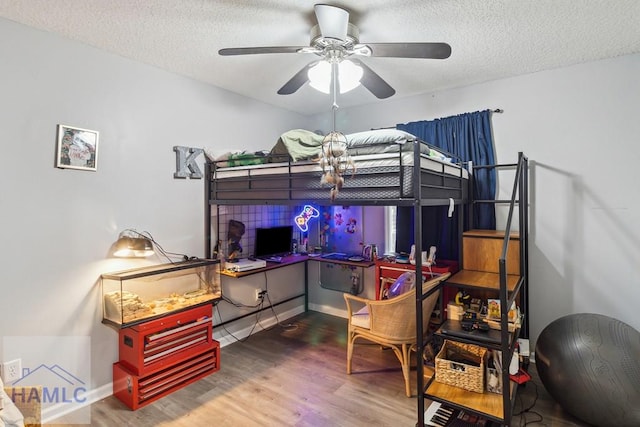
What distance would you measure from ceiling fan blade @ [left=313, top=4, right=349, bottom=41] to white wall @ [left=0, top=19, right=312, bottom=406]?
1715 millimetres

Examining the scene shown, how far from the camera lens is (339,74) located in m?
2.30

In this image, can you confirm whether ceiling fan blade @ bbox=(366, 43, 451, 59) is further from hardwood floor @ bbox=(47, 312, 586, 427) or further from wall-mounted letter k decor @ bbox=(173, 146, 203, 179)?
hardwood floor @ bbox=(47, 312, 586, 427)

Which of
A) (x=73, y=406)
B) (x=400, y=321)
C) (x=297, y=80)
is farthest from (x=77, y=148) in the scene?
(x=400, y=321)

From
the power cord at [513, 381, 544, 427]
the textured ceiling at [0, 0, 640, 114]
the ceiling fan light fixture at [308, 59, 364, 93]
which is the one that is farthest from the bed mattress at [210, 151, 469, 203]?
the power cord at [513, 381, 544, 427]

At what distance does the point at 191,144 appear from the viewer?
3082 mm

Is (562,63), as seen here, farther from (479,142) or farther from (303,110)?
(303,110)

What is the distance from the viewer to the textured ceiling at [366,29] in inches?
75.3

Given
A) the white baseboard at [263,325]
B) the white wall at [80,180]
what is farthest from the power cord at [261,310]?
the white wall at [80,180]

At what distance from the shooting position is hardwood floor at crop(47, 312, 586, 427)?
220 cm

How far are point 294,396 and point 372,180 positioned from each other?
1.69 meters

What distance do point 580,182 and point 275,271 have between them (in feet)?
10.3

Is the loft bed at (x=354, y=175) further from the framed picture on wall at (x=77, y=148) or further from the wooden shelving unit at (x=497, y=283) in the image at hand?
the framed picture on wall at (x=77, y=148)

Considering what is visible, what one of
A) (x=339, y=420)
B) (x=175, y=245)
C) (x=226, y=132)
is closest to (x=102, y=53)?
(x=226, y=132)

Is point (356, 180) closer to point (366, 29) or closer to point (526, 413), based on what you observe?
point (366, 29)
